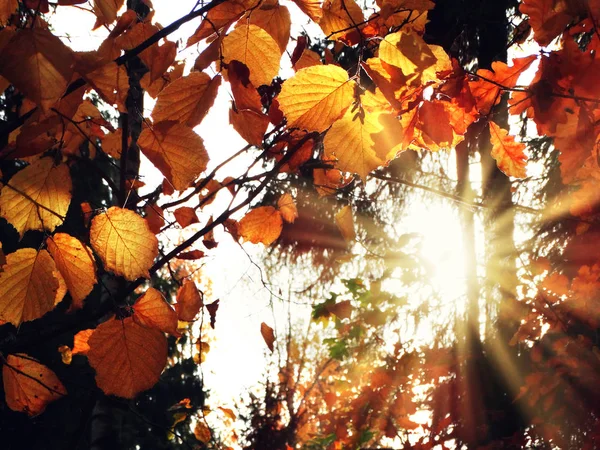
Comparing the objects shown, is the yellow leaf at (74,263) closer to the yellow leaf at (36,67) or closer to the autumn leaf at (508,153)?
the yellow leaf at (36,67)

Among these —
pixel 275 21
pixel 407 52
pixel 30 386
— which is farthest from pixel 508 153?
pixel 30 386

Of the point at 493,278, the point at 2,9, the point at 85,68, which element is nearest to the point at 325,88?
A: the point at 85,68

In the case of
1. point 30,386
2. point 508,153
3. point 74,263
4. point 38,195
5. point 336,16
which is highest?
point 336,16

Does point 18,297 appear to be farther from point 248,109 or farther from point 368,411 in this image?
point 368,411

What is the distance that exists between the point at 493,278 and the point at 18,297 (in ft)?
8.41

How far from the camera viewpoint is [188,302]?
1.14 metres

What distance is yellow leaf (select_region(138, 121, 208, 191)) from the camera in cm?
69

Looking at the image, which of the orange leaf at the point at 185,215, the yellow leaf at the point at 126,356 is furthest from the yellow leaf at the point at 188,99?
the orange leaf at the point at 185,215

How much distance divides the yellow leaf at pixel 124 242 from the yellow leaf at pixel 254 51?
32cm

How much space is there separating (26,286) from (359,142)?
1.98 ft

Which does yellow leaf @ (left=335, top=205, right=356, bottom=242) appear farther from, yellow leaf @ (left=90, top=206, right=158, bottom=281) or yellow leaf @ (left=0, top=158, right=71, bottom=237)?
yellow leaf @ (left=0, top=158, right=71, bottom=237)

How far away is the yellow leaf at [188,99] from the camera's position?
0.68 m

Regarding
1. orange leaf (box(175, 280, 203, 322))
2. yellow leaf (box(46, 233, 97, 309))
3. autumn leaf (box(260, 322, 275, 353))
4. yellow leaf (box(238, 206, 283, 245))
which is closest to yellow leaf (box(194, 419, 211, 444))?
autumn leaf (box(260, 322, 275, 353))

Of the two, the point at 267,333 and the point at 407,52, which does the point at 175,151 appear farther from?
the point at 267,333
